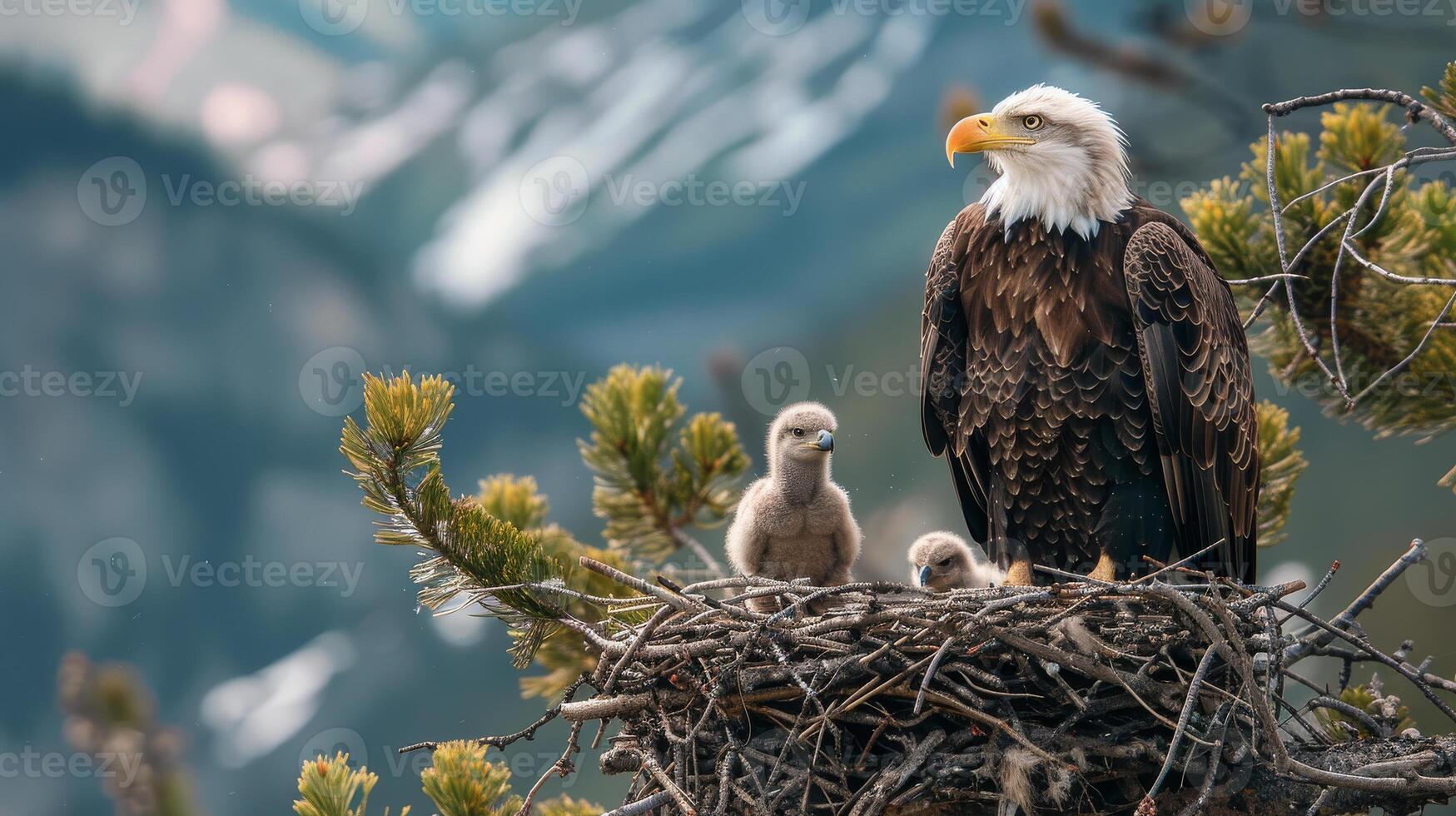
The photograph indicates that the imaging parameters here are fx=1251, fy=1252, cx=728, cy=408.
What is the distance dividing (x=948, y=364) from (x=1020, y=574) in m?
0.61

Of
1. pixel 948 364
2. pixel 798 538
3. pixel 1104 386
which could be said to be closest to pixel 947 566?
pixel 798 538

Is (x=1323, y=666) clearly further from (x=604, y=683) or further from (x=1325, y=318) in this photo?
(x=604, y=683)

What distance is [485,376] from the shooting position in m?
6.55

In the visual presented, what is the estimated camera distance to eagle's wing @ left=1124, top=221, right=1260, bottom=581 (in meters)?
3.06

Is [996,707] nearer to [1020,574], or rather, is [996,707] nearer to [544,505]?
[1020,574]

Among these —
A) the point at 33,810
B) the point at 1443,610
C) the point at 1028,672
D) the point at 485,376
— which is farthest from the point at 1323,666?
the point at 33,810

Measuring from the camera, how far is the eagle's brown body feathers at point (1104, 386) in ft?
10.1

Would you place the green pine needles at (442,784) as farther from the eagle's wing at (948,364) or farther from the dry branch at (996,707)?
the eagle's wing at (948,364)

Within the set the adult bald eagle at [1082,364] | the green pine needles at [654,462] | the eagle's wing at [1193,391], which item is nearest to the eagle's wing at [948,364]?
the adult bald eagle at [1082,364]

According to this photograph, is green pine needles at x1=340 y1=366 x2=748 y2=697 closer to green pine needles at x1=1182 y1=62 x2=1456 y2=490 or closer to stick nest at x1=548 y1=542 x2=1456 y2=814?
stick nest at x1=548 y1=542 x2=1456 y2=814

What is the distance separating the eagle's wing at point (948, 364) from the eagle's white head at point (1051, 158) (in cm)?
17

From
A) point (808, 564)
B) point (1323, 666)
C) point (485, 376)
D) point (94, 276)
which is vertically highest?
point (94, 276)

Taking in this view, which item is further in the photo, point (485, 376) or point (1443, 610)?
point (485, 376)

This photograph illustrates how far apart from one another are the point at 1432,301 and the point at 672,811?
2404 mm
